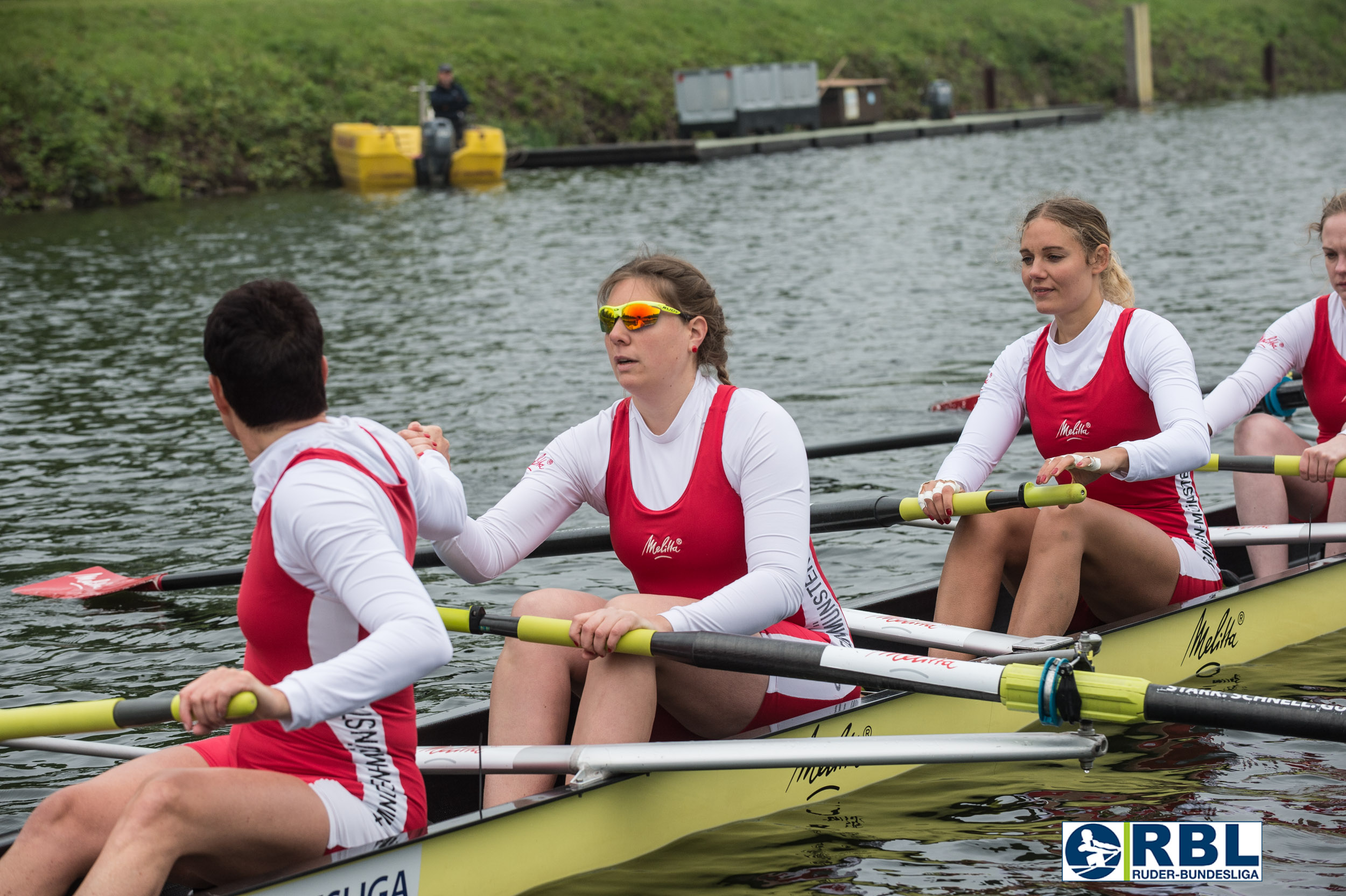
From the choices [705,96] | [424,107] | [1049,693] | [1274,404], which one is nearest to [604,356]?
[1274,404]

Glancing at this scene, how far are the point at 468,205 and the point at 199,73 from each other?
8.90 m

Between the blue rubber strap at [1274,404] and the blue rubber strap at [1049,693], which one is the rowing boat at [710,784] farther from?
the blue rubber strap at [1274,404]

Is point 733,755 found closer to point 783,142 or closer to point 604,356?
point 604,356

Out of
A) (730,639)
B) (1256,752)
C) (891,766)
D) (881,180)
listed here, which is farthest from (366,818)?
(881,180)

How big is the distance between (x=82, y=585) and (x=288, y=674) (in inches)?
169

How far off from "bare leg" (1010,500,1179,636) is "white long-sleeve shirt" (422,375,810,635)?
0.95 meters

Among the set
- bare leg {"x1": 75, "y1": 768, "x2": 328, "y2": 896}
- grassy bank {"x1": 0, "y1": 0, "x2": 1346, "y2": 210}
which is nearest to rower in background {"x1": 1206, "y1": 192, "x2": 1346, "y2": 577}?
bare leg {"x1": 75, "y1": 768, "x2": 328, "y2": 896}

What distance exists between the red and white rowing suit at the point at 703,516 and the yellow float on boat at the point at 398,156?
25.4 m

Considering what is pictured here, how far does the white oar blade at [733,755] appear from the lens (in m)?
3.53

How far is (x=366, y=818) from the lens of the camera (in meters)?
3.02

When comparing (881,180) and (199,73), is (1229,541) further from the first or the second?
(199,73)

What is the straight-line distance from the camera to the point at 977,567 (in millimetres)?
4691

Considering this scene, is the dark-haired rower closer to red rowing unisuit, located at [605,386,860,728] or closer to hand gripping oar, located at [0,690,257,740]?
hand gripping oar, located at [0,690,257,740]

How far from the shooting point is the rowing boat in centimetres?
320
